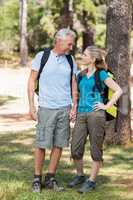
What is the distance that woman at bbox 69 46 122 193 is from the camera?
23.7ft

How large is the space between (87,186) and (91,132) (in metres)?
0.63

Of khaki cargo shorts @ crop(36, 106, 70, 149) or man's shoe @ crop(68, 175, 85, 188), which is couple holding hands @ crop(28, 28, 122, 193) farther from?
man's shoe @ crop(68, 175, 85, 188)

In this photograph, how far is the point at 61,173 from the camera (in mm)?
8523

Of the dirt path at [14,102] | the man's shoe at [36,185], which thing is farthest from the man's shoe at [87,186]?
the dirt path at [14,102]

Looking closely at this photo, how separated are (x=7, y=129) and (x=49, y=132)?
7141 millimetres

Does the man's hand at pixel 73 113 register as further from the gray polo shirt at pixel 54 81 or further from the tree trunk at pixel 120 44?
the tree trunk at pixel 120 44

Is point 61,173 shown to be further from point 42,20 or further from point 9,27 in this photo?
point 9,27

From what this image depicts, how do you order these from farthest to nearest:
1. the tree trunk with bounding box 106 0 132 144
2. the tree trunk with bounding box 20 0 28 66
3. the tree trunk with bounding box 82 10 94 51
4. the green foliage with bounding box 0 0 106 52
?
the tree trunk with bounding box 20 0 28 66 → the tree trunk with bounding box 82 10 94 51 → the green foliage with bounding box 0 0 106 52 → the tree trunk with bounding box 106 0 132 144

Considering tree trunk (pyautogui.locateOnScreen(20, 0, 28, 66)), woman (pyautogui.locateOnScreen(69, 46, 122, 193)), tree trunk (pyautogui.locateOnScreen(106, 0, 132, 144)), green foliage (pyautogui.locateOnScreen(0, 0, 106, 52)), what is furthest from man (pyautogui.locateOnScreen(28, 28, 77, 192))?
tree trunk (pyautogui.locateOnScreen(20, 0, 28, 66))

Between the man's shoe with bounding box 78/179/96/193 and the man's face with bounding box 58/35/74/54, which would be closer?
the man's face with bounding box 58/35/74/54

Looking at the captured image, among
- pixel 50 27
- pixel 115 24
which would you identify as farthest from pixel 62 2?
pixel 115 24

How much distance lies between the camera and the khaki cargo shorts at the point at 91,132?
7297 mm

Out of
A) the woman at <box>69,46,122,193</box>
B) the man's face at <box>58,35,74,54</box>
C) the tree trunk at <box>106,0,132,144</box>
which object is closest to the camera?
the man's face at <box>58,35,74,54</box>

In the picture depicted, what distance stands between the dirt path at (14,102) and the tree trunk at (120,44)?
373 centimetres
